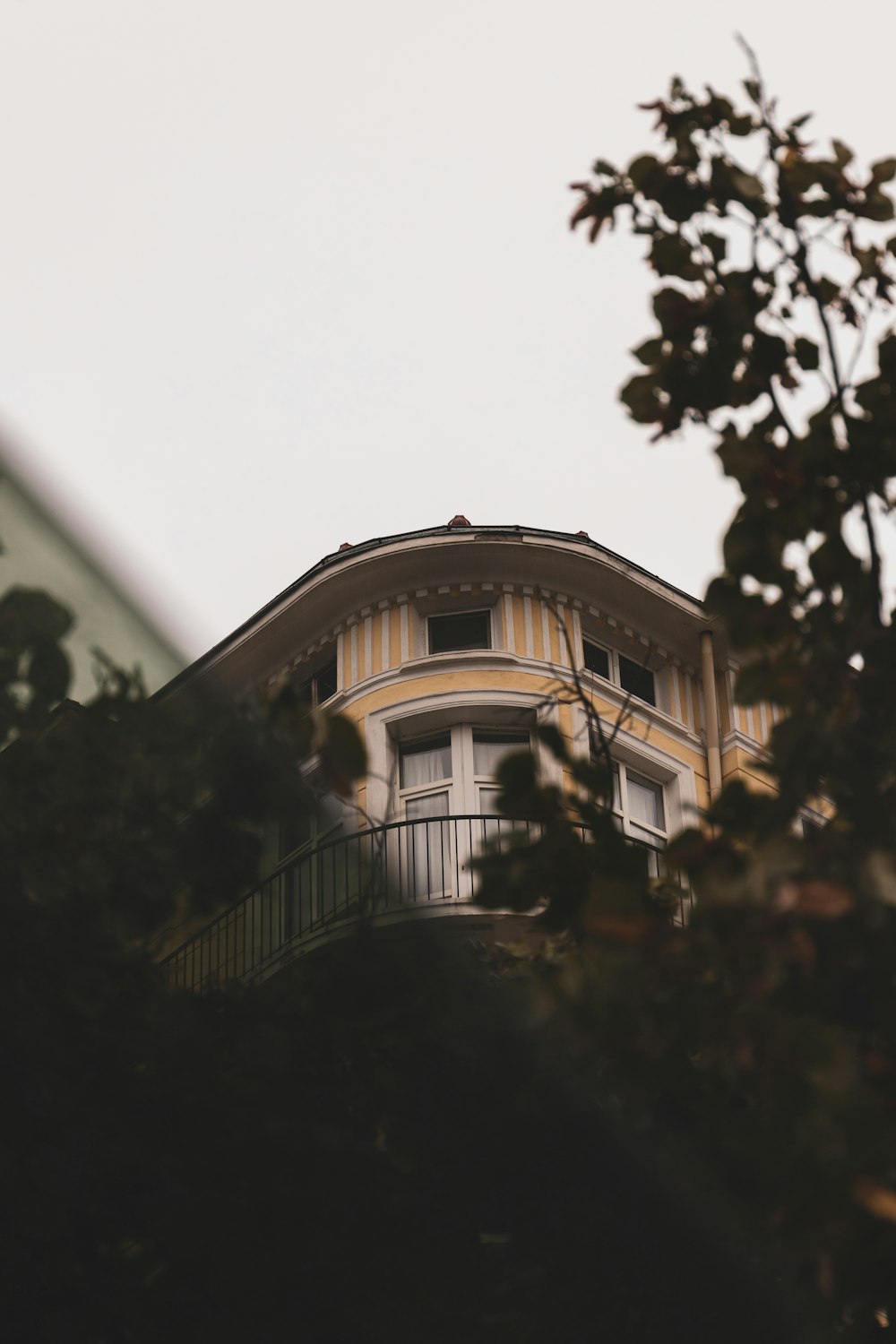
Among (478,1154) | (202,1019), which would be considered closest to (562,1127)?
(478,1154)

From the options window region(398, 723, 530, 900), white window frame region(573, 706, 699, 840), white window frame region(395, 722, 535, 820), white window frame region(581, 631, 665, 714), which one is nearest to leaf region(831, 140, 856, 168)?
window region(398, 723, 530, 900)

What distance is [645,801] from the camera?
60.7 ft

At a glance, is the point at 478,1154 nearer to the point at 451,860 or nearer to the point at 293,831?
the point at 293,831

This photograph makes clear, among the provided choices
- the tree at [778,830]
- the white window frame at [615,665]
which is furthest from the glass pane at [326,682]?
the tree at [778,830]

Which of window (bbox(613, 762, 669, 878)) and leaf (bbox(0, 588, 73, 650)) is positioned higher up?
window (bbox(613, 762, 669, 878))

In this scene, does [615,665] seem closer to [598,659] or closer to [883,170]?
[598,659]

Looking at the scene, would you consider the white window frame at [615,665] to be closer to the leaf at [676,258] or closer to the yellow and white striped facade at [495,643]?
the yellow and white striped facade at [495,643]

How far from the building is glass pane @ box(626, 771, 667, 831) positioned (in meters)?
0.02

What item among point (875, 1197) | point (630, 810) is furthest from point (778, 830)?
point (630, 810)

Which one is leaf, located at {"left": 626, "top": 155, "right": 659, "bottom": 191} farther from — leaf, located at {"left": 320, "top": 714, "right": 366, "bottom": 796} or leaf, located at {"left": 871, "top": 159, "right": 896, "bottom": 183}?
leaf, located at {"left": 320, "top": 714, "right": 366, "bottom": 796}

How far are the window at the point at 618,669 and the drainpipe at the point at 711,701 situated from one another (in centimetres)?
61

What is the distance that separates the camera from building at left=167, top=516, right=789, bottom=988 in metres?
17.6

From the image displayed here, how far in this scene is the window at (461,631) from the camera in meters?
18.6

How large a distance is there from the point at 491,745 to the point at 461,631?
1.57 meters
